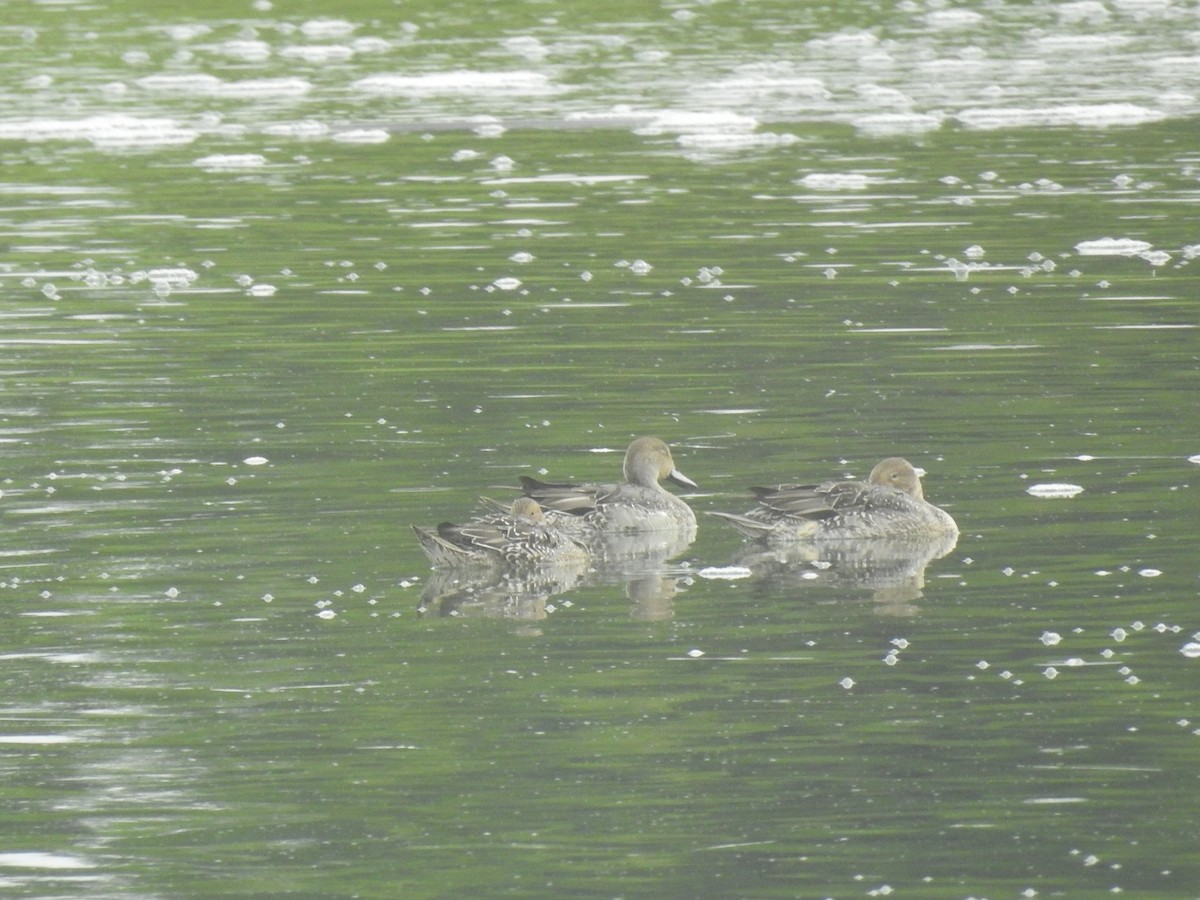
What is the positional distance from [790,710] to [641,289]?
11.0 m

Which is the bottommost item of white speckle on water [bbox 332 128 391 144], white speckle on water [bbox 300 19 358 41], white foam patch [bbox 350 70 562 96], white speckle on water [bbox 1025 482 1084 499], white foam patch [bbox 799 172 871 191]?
white speckle on water [bbox 300 19 358 41]

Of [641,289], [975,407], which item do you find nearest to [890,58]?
[641,289]

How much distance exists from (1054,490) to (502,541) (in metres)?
2.99

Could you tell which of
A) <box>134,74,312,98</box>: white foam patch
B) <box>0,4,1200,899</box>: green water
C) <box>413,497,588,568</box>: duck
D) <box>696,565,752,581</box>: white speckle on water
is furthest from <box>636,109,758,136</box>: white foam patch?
<box>696,565,752,581</box>: white speckle on water

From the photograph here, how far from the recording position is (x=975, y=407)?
49.6 feet

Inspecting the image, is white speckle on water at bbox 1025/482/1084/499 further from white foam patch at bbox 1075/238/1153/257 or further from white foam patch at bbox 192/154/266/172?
white foam patch at bbox 192/154/266/172

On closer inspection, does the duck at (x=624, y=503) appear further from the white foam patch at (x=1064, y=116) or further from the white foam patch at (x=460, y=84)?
the white foam patch at (x=460, y=84)

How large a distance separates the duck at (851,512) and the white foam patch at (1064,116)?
18.2 metres

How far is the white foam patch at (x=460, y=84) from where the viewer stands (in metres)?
35.6

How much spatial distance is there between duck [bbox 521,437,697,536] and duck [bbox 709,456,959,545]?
0.41 metres

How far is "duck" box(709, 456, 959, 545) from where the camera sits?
12.2m

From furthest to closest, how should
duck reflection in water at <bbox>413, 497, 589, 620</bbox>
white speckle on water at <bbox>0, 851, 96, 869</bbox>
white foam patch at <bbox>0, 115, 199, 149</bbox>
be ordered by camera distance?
white foam patch at <bbox>0, 115, 199, 149</bbox> < duck reflection in water at <bbox>413, 497, 589, 620</bbox> < white speckle on water at <bbox>0, 851, 96, 869</bbox>

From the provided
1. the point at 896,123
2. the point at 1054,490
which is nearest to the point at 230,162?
the point at 896,123

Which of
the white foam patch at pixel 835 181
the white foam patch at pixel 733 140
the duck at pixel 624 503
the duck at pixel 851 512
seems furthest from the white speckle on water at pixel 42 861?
the white foam patch at pixel 733 140
